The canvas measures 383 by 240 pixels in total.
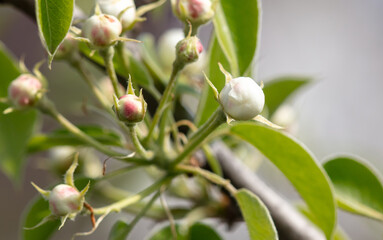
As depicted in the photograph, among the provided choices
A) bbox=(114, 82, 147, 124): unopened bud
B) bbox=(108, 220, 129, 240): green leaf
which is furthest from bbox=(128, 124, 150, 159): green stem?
bbox=(108, 220, 129, 240): green leaf

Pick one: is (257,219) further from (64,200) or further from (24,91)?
(24,91)

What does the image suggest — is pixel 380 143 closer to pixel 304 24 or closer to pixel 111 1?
pixel 304 24

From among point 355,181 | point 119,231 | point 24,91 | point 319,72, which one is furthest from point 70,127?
point 319,72

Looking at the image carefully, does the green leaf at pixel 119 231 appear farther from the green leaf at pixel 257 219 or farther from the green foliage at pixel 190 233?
the green leaf at pixel 257 219

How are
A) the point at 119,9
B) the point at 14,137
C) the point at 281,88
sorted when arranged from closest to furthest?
the point at 119,9 → the point at 14,137 → the point at 281,88

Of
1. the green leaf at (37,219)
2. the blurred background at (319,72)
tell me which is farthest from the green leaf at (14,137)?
the blurred background at (319,72)

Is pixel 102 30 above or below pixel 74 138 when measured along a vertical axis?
above
